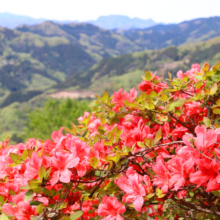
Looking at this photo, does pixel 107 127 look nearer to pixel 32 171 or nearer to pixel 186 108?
pixel 186 108

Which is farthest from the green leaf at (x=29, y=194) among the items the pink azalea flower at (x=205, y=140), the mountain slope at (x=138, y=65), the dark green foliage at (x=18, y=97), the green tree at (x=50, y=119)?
the dark green foliage at (x=18, y=97)

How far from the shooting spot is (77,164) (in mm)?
1252

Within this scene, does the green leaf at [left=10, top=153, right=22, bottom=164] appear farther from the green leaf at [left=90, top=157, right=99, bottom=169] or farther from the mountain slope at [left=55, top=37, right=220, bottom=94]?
the mountain slope at [left=55, top=37, right=220, bottom=94]

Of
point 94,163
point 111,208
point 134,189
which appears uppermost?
point 94,163

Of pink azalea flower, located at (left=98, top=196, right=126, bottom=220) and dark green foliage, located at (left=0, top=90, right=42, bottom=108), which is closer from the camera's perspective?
pink azalea flower, located at (left=98, top=196, right=126, bottom=220)

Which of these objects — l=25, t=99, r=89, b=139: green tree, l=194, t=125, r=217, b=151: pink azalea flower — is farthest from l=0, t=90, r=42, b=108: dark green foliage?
l=194, t=125, r=217, b=151: pink azalea flower

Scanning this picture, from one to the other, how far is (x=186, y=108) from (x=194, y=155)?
33.3 inches

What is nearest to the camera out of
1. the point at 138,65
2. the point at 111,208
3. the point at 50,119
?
the point at 111,208

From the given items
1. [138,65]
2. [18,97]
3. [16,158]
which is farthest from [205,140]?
[138,65]

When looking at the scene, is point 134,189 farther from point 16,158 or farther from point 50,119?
point 50,119

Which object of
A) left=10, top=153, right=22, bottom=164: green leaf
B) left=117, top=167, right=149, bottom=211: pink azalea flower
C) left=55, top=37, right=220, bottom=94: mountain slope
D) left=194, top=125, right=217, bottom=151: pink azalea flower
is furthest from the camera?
left=55, top=37, right=220, bottom=94: mountain slope

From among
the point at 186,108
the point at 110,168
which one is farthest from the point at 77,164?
the point at 186,108

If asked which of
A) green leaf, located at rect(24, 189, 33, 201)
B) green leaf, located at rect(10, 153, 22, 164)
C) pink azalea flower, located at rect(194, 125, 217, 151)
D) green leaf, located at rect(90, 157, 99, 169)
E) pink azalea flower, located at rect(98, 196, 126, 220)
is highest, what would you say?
pink azalea flower, located at rect(194, 125, 217, 151)

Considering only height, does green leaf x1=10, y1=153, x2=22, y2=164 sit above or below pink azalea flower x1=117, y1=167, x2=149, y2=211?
above
